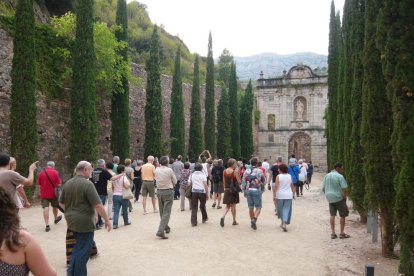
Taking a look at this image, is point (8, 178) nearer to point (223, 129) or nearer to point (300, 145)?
point (223, 129)

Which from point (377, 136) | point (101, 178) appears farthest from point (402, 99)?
point (101, 178)

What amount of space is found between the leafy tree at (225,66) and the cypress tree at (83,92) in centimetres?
3292

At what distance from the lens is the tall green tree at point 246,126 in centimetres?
3941

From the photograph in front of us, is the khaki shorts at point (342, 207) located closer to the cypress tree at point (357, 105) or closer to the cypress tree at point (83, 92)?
the cypress tree at point (357, 105)

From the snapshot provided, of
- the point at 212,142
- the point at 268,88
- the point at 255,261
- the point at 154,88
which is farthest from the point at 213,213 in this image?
the point at 268,88

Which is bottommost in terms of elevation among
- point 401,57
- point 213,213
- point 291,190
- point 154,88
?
point 213,213

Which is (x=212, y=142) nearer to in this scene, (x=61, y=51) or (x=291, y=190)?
(x=61, y=51)

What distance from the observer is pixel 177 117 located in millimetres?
28672

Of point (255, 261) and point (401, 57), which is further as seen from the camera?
point (255, 261)

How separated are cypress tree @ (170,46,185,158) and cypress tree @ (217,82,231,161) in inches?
289

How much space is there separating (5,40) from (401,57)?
1524cm

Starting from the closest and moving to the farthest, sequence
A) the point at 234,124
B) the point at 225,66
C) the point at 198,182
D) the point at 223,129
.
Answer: the point at 198,182
the point at 223,129
the point at 234,124
the point at 225,66

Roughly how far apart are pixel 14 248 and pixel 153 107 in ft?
77.3

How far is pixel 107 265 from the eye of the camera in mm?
6938
